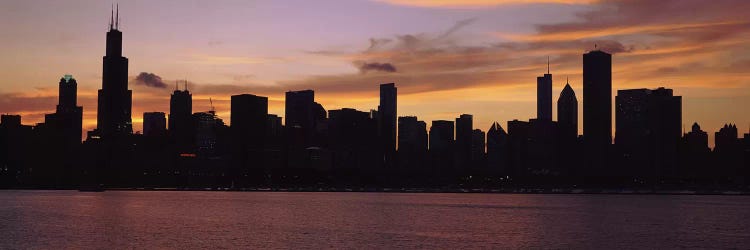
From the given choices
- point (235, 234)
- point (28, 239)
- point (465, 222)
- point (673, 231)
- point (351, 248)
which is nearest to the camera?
point (351, 248)

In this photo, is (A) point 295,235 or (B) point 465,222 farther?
(B) point 465,222

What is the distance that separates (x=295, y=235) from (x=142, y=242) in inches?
876

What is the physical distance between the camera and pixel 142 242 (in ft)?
383

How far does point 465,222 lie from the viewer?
6609 inches

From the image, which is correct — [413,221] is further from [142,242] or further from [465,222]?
[142,242]

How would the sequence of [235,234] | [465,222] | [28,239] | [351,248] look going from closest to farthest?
1. [351,248]
2. [28,239]
3. [235,234]
4. [465,222]

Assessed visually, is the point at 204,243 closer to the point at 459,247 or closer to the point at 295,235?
the point at 295,235

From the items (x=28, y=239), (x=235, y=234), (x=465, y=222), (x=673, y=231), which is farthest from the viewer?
(x=465, y=222)

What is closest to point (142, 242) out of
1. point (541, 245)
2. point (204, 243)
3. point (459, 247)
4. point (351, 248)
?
point (204, 243)

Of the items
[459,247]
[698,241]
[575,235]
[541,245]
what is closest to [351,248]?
[459,247]

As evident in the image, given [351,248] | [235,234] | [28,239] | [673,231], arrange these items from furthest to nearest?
[673,231] → [235,234] → [28,239] → [351,248]

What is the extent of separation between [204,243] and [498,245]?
122 ft

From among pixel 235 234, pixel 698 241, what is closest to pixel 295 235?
pixel 235 234

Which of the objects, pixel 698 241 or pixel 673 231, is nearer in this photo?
pixel 698 241
